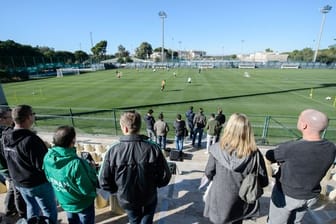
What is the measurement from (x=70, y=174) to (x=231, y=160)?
181 centimetres

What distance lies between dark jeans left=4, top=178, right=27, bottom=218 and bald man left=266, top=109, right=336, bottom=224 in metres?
3.92

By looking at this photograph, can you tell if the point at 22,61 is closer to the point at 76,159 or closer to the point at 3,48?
the point at 3,48

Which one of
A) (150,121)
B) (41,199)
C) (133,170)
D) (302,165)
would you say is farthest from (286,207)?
(150,121)

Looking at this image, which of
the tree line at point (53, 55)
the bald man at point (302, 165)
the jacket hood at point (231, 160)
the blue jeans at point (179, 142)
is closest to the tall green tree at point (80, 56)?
the tree line at point (53, 55)

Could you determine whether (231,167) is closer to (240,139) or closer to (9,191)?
(240,139)

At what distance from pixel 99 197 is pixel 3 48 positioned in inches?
2608

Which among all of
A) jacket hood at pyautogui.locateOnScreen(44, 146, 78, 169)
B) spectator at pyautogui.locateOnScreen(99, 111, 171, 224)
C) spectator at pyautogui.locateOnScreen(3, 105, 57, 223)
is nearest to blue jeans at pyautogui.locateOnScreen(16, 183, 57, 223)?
spectator at pyautogui.locateOnScreen(3, 105, 57, 223)

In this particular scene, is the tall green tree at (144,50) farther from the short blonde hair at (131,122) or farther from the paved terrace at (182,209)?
the short blonde hair at (131,122)

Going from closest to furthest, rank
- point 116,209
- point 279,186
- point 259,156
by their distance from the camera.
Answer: point 259,156
point 279,186
point 116,209

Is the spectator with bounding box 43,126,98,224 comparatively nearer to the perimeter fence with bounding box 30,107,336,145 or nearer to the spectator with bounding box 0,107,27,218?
the spectator with bounding box 0,107,27,218

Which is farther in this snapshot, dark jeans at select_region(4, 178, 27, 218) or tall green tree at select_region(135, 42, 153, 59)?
tall green tree at select_region(135, 42, 153, 59)

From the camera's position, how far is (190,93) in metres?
22.5

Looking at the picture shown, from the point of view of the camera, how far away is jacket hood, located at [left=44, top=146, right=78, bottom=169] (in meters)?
2.50

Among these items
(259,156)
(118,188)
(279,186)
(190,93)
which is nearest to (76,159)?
(118,188)
